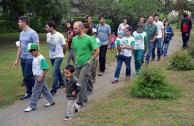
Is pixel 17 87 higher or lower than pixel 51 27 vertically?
lower

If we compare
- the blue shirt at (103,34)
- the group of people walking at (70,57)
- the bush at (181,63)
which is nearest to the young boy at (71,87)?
the group of people walking at (70,57)

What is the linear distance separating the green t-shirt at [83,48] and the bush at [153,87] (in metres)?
1.50

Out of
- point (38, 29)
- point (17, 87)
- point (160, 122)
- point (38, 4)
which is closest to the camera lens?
point (160, 122)

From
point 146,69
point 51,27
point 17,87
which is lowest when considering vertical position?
point 17,87

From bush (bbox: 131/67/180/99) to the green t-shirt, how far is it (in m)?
1.50

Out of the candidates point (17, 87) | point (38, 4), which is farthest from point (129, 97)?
point (38, 4)

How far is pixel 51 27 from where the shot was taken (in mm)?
7738

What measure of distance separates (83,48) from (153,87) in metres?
1.96

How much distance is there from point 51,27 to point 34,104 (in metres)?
1.93

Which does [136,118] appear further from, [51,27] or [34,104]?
[51,27]

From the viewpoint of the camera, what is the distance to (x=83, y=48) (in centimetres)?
658

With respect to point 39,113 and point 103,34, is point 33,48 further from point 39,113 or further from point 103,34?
point 103,34

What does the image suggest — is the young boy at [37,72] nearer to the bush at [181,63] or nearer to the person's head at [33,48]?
the person's head at [33,48]

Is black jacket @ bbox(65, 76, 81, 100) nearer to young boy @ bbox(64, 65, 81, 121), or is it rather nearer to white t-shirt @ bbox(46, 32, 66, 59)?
young boy @ bbox(64, 65, 81, 121)
